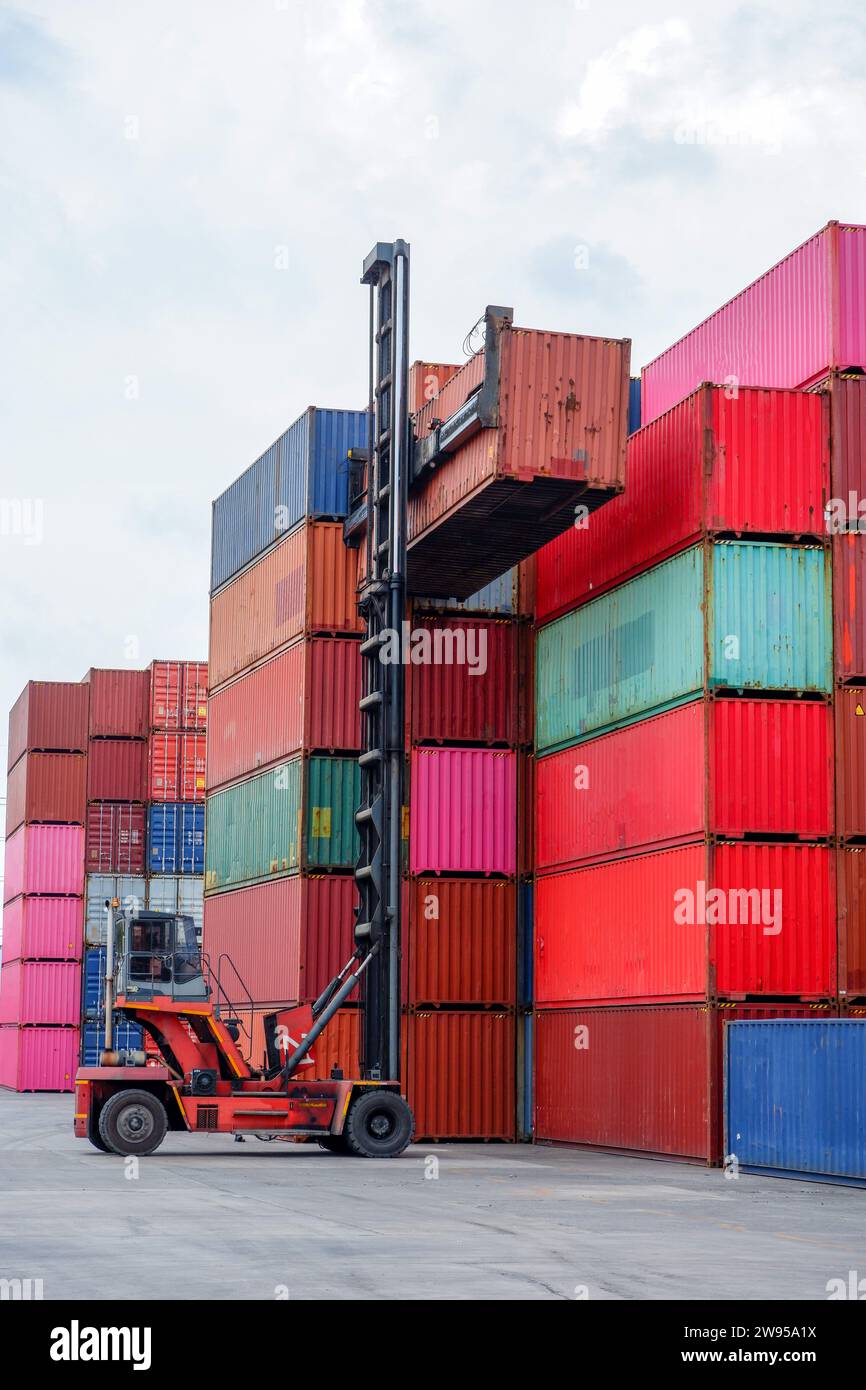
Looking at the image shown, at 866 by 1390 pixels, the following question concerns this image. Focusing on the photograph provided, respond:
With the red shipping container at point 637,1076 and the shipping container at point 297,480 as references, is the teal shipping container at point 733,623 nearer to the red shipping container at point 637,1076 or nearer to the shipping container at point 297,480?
the red shipping container at point 637,1076

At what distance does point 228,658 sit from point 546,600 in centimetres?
944

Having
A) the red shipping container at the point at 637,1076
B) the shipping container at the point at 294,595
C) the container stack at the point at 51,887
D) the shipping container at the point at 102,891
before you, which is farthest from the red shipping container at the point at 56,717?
the red shipping container at the point at 637,1076

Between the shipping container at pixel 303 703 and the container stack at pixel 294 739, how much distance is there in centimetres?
3

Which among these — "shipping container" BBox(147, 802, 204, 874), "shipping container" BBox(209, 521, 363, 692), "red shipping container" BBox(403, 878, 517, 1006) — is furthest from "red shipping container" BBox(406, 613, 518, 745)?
"shipping container" BBox(147, 802, 204, 874)

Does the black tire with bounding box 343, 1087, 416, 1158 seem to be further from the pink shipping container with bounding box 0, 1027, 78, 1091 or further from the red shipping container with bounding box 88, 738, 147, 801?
the pink shipping container with bounding box 0, 1027, 78, 1091

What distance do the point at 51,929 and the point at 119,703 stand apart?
8309 millimetres

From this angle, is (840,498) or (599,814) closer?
(840,498)

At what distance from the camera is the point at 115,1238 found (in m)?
15.4

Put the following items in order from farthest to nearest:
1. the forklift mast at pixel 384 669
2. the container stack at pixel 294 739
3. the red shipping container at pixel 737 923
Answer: the container stack at pixel 294 739
the forklift mast at pixel 384 669
the red shipping container at pixel 737 923

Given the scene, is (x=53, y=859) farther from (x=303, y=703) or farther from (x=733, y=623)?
(x=733, y=623)

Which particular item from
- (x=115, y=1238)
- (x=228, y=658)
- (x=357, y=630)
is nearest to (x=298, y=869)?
(x=357, y=630)

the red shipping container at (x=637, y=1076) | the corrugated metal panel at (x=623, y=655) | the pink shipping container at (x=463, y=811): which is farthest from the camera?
the pink shipping container at (x=463, y=811)

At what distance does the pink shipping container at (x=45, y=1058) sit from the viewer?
6072cm
